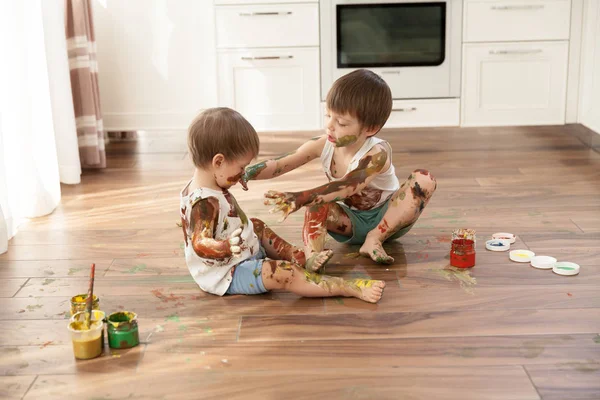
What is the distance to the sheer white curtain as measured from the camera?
2695 mm

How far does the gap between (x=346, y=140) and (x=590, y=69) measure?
218 centimetres

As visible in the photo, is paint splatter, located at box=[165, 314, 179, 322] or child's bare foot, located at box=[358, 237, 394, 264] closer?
paint splatter, located at box=[165, 314, 179, 322]

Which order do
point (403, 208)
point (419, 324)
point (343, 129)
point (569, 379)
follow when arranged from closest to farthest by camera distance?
1. point (569, 379)
2. point (419, 324)
3. point (343, 129)
4. point (403, 208)

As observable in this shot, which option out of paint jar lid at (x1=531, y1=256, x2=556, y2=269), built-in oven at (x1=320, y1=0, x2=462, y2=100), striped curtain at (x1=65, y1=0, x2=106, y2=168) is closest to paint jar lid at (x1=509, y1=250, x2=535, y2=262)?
paint jar lid at (x1=531, y1=256, x2=556, y2=269)

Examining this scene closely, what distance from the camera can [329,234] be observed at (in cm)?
250

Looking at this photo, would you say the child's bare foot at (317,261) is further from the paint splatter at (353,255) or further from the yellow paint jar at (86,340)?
the yellow paint jar at (86,340)

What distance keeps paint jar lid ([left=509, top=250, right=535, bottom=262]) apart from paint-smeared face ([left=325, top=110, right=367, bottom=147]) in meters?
0.58

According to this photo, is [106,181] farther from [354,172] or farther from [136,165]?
[354,172]

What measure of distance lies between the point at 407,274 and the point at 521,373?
2.04 feet

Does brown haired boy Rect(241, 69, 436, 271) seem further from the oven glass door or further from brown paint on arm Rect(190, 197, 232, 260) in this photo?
the oven glass door

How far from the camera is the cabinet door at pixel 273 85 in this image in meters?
4.02

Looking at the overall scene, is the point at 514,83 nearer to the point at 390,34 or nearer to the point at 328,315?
the point at 390,34

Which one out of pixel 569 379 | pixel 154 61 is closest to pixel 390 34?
pixel 154 61

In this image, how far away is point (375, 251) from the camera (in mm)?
2314
